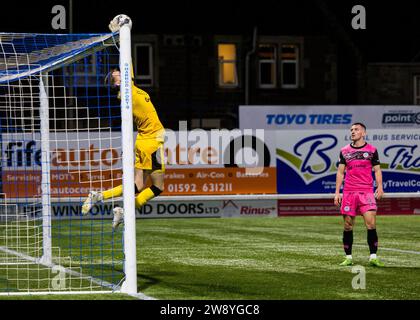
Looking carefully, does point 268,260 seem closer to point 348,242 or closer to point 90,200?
point 348,242

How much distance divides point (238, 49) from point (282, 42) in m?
1.87

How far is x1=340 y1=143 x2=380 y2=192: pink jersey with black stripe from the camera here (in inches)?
550

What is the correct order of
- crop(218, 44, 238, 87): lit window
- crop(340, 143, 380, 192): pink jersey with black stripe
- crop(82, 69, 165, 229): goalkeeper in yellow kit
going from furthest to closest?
crop(218, 44, 238, 87): lit window → crop(340, 143, 380, 192): pink jersey with black stripe → crop(82, 69, 165, 229): goalkeeper in yellow kit

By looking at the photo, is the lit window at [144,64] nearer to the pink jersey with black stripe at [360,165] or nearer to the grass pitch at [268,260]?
the grass pitch at [268,260]

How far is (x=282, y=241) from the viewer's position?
59.4 ft

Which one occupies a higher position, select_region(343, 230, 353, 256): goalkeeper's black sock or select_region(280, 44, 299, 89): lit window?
select_region(280, 44, 299, 89): lit window

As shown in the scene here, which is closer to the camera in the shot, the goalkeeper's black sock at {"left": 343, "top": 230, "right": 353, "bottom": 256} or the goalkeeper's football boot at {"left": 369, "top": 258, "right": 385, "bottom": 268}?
the goalkeeper's football boot at {"left": 369, "top": 258, "right": 385, "bottom": 268}

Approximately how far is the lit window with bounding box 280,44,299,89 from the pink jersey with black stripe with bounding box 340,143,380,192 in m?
26.0

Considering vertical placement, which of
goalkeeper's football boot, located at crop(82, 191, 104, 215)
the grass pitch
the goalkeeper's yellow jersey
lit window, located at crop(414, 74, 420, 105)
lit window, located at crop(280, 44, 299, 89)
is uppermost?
lit window, located at crop(280, 44, 299, 89)

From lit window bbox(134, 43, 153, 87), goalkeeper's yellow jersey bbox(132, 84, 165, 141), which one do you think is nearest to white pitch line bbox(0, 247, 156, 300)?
goalkeeper's yellow jersey bbox(132, 84, 165, 141)

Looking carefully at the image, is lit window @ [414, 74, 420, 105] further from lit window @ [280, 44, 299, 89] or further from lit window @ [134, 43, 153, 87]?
lit window @ [134, 43, 153, 87]

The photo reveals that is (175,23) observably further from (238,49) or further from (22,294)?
(22,294)

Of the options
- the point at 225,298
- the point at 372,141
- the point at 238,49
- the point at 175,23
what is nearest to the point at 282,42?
the point at 238,49

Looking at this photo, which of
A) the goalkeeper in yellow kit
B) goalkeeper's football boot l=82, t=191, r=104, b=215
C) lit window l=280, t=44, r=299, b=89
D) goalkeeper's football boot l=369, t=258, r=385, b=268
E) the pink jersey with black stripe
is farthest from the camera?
lit window l=280, t=44, r=299, b=89
